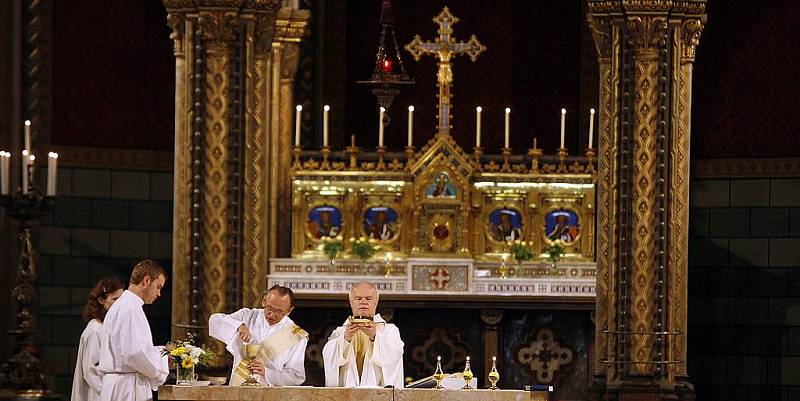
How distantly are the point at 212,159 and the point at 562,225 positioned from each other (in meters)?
3.10

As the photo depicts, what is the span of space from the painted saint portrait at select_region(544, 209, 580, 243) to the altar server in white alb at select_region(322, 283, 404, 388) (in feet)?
15.0

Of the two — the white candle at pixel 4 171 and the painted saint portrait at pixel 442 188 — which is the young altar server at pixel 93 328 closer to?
the white candle at pixel 4 171

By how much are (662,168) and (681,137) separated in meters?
0.29

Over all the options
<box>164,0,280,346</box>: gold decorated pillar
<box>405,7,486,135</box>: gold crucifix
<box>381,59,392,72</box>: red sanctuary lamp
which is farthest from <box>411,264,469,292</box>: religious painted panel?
<box>381,59,392,72</box>: red sanctuary lamp

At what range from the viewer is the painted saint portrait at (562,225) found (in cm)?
1695

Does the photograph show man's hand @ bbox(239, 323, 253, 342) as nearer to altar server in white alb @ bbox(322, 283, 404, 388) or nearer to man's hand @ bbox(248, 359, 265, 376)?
man's hand @ bbox(248, 359, 265, 376)

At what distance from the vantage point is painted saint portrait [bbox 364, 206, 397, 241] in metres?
17.1

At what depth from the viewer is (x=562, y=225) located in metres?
17.0

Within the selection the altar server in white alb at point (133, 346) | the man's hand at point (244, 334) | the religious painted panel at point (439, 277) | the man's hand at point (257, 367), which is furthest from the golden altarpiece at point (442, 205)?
the altar server in white alb at point (133, 346)

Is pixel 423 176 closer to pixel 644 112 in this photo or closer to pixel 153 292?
pixel 644 112

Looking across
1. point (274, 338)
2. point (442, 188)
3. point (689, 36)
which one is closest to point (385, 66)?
point (442, 188)

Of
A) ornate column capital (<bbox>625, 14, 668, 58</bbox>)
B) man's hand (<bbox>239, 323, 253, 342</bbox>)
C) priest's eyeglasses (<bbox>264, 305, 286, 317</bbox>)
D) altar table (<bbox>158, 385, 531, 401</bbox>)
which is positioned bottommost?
altar table (<bbox>158, 385, 531, 401</bbox>)

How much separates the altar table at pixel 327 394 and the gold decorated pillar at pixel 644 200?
3798 mm

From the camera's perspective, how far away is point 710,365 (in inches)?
709
